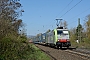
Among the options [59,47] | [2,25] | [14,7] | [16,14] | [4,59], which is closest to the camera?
[4,59]

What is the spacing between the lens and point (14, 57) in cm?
1426

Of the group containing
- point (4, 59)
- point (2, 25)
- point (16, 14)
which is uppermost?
point (16, 14)

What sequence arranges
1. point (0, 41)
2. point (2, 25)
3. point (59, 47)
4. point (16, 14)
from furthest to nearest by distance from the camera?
point (59, 47) → point (16, 14) → point (2, 25) → point (0, 41)

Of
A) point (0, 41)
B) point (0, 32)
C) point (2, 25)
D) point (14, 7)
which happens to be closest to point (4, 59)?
point (0, 41)

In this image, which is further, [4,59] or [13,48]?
[13,48]

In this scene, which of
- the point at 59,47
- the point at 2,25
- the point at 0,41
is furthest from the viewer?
the point at 59,47

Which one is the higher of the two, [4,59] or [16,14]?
[16,14]

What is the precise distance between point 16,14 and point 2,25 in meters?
17.8

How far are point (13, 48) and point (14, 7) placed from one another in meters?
18.4

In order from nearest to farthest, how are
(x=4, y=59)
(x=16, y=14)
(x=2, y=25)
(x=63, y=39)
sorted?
(x=4, y=59), (x=2, y=25), (x=16, y=14), (x=63, y=39)

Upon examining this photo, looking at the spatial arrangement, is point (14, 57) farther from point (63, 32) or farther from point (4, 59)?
point (63, 32)

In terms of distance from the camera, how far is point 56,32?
123 feet

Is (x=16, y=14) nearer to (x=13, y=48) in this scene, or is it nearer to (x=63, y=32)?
(x=63, y=32)

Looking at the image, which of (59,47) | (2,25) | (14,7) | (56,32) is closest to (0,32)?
(2,25)
